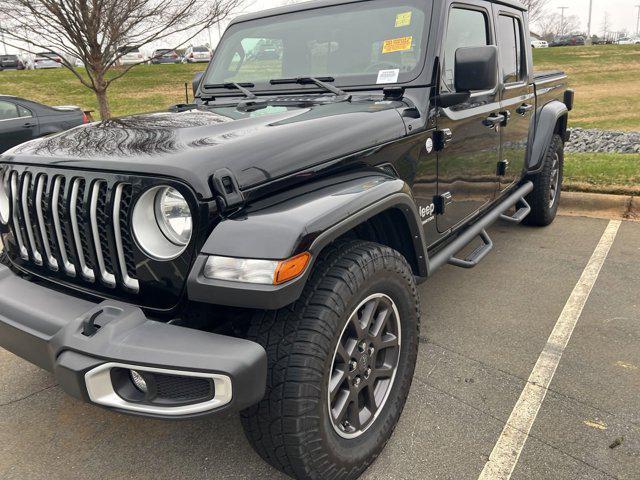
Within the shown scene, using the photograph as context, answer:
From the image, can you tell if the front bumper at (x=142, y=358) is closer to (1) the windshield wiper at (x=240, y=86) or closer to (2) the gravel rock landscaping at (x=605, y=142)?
(1) the windshield wiper at (x=240, y=86)

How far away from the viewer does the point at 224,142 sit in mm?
1978

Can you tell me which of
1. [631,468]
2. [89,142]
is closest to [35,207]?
[89,142]

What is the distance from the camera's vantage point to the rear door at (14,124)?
862 cm

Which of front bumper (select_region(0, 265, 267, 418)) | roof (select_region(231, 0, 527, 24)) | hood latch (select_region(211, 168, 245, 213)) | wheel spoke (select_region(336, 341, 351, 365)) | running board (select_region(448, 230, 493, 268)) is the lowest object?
running board (select_region(448, 230, 493, 268))

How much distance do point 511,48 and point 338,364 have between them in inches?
124

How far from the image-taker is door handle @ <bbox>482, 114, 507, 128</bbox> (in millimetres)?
3465

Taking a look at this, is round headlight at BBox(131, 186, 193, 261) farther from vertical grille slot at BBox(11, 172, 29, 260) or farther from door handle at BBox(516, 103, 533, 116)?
door handle at BBox(516, 103, 533, 116)

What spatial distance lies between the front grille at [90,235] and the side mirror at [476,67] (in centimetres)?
164

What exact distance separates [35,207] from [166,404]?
98cm

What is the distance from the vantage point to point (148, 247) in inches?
72.7

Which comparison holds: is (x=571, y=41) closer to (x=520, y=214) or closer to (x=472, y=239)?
(x=520, y=214)

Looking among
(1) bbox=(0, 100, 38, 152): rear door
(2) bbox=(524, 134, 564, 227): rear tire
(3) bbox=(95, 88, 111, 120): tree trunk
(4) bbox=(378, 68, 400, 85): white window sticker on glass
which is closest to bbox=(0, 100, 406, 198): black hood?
(4) bbox=(378, 68, 400, 85): white window sticker on glass

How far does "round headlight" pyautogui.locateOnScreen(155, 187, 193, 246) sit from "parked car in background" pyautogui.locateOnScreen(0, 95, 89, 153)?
7.59 m

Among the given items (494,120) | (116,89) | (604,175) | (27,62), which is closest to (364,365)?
(494,120)
